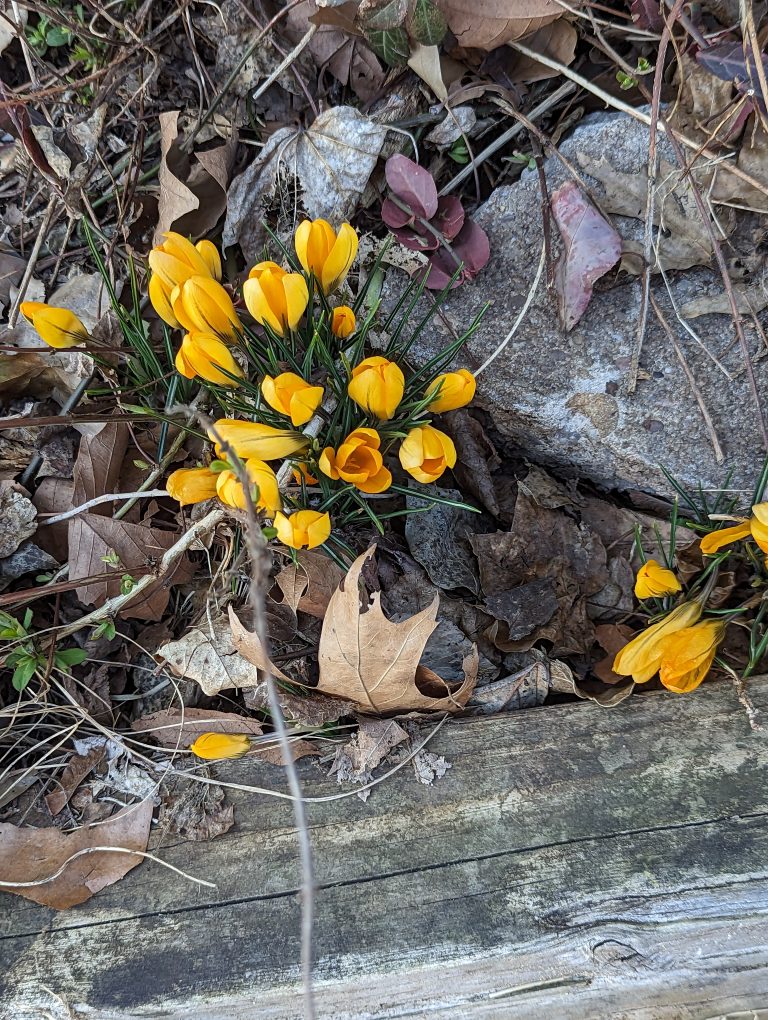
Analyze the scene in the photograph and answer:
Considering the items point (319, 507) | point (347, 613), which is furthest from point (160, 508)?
point (347, 613)

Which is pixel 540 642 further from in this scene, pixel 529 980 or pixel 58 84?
pixel 58 84

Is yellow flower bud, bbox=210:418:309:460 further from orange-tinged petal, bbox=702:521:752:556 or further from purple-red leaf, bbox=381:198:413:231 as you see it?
orange-tinged petal, bbox=702:521:752:556

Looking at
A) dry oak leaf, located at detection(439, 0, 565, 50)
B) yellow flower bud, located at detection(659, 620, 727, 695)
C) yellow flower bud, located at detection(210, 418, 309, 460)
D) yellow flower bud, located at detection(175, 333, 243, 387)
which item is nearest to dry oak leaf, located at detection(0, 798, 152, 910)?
yellow flower bud, located at detection(210, 418, 309, 460)

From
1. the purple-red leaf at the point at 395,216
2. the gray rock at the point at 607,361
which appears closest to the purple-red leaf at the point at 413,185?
the purple-red leaf at the point at 395,216

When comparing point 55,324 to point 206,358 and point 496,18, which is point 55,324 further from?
point 496,18

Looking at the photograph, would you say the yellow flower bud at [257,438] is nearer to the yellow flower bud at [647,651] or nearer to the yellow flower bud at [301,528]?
the yellow flower bud at [301,528]

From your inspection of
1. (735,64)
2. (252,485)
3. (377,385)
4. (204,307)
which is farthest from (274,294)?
(735,64)
